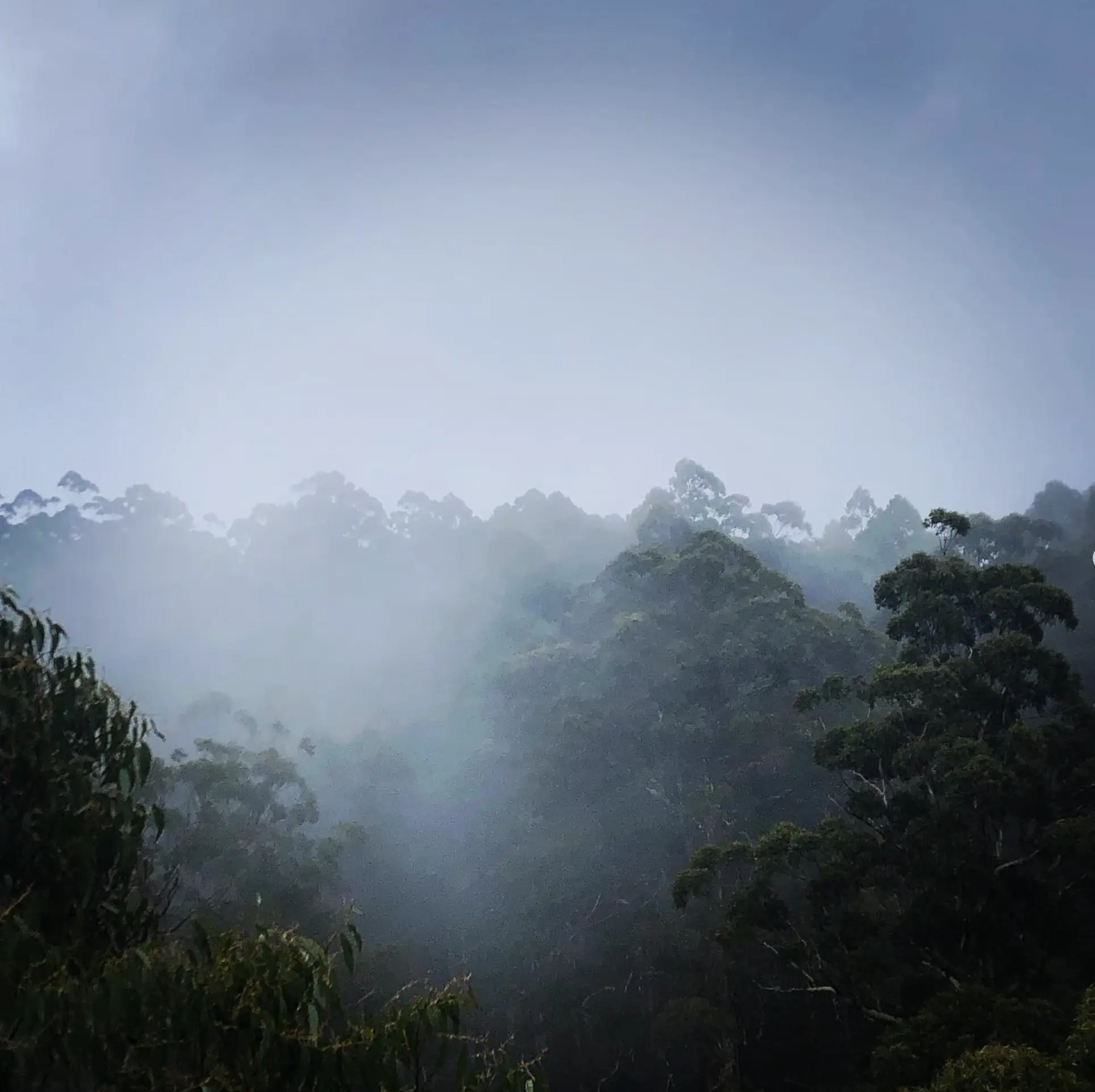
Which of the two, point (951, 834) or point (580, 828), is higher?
point (580, 828)

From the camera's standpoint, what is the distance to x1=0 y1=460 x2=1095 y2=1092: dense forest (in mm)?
3596

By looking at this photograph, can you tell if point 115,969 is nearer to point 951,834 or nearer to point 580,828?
point 951,834

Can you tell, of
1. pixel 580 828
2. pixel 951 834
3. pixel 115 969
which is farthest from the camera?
pixel 580 828

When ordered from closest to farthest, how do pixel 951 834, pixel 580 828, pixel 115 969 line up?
pixel 115 969, pixel 951 834, pixel 580 828

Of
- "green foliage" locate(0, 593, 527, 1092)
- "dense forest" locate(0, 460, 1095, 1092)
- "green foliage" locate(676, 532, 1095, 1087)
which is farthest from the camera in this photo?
"green foliage" locate(676, 532, 1095, 1087)

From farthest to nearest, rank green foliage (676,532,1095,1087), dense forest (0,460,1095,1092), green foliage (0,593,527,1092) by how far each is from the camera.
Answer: green foliage (676,532,1095,1087) < dense forest (0,460,1095,1092) < green foliage (0,593,527,1092)

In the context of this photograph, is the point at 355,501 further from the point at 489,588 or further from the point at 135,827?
the point at 135,827

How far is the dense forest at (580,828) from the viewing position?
11.8 ft

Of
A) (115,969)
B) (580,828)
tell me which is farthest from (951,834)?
(580,828)

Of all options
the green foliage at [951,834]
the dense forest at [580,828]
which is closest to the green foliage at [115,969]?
the dense forest at [580,828]

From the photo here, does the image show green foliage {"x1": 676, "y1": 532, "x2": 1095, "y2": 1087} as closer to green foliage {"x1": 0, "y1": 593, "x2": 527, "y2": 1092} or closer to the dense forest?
the dense forest

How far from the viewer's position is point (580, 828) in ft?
55.9

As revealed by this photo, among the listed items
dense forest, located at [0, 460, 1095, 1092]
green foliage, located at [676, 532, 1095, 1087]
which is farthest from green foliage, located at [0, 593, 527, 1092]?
green foliage, located at [676, 532, 1095, 1087]

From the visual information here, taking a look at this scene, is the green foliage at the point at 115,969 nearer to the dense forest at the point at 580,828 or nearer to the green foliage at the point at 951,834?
the dense forest at the point at 580,828
